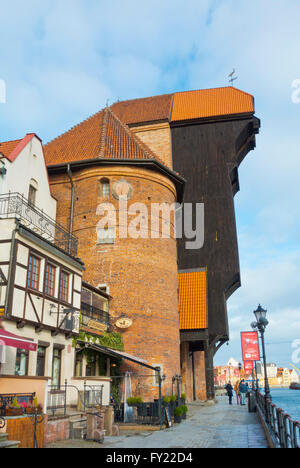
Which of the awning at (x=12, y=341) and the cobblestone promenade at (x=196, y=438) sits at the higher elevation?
the awning at (x=12, y=341)

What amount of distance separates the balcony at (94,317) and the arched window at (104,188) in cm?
672

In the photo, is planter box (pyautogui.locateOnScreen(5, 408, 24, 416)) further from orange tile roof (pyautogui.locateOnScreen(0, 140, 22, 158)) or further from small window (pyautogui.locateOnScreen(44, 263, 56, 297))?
orange tile roof (pyautogui.locateOnScreen(0, 140, 22, 158))

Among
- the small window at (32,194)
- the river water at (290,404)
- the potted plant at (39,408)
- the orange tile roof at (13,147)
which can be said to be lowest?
Result: the river water at (290,404)

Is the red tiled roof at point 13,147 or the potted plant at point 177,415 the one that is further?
the potted plant at point 177,415

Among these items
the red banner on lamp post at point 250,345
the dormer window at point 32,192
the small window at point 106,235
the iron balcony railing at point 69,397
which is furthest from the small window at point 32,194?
the red banner on lamp post at point 250,345

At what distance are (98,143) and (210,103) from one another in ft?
45.8

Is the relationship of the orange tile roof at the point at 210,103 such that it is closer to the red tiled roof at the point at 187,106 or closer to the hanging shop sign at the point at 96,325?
the red tiled roof at the point at 187,106

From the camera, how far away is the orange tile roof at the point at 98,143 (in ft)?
81.1

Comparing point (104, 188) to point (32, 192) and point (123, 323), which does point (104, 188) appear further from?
point (123, 323)

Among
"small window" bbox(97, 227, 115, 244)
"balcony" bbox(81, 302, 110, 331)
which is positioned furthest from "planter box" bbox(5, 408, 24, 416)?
"small window" bbox(97, 227, 115, 244)

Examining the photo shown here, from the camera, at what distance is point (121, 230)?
75.0 ft

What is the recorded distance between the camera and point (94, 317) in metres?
19.3

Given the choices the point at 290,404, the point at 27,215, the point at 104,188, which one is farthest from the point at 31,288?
the point at 290,404

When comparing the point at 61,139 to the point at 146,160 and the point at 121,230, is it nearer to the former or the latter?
the point at 146,160
